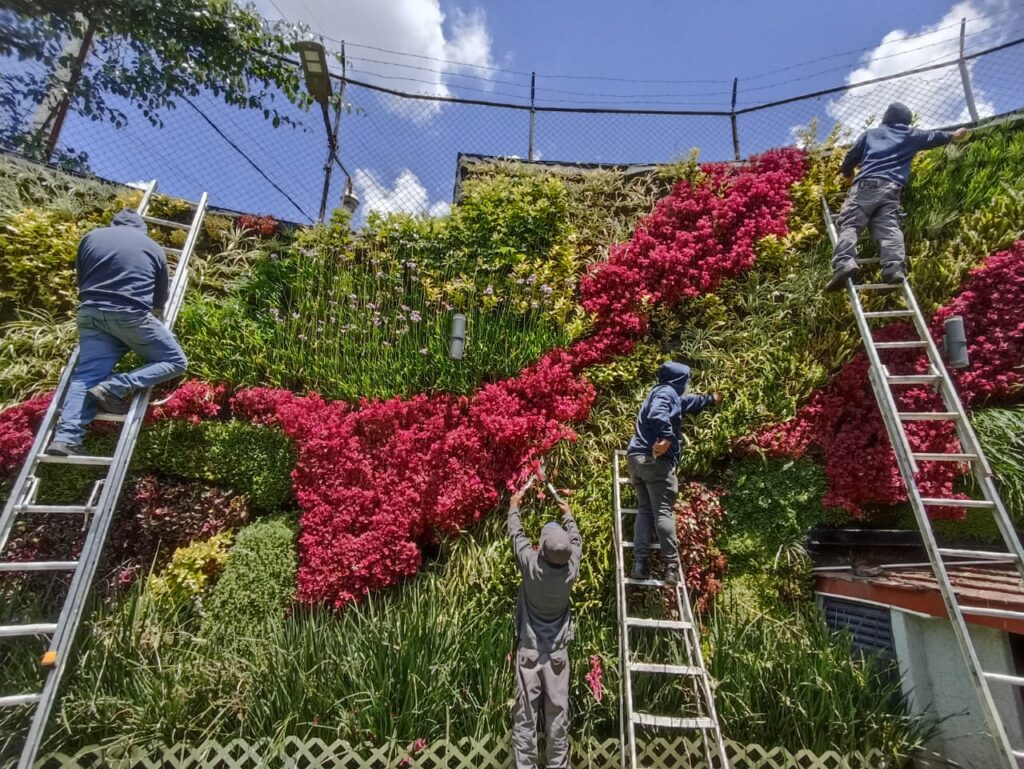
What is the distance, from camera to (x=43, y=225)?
599cm

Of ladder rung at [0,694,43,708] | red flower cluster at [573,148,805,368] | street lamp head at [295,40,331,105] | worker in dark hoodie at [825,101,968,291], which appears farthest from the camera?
street lamp head at [295,40,331,105]

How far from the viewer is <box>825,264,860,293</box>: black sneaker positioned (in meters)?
4.71

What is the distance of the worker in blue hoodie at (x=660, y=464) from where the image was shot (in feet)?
13.6

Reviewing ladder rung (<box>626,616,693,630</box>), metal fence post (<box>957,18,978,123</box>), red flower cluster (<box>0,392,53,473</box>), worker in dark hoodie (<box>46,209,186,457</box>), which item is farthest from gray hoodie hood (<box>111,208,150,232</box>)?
metal fence post (<box>957,18,978,123</box>)

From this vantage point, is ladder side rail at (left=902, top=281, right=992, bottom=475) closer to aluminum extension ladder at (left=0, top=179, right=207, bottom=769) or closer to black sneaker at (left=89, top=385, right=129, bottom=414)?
aluminum extension ladder at (left=0, top=179, right=207, bottom=769)

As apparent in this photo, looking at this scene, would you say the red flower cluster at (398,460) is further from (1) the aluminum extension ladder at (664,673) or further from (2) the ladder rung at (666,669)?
(2) the ladder rung at (666,669)

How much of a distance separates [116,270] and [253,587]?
2.80m

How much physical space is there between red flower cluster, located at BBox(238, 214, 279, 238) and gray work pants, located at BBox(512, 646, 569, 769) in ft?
19.2

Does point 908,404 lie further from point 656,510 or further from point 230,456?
point 230,456

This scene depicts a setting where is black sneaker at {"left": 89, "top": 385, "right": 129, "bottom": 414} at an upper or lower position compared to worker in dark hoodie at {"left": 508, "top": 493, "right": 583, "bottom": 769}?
upper

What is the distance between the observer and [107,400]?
3893mm

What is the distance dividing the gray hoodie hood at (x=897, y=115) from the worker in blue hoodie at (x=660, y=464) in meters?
3.34

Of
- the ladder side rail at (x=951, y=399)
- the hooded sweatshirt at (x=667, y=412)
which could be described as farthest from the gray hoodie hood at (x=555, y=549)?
the ladder side rail at (x=951, y=399)

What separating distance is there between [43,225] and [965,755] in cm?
961
